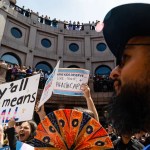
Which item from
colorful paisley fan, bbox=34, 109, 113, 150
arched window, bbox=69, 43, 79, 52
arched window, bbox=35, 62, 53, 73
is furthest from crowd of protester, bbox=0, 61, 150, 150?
arched window, bbox=69, 43, 79, 52

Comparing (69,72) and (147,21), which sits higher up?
(69,72)

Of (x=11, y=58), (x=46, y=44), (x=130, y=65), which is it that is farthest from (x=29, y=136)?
(x=46, y=44)

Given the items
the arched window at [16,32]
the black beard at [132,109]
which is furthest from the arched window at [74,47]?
the black beard at [132,109]

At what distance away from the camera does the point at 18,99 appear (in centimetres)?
470

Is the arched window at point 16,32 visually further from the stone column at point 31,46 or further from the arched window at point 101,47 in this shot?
the arched window at point 101,47

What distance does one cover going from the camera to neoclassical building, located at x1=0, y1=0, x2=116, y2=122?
76.7ft

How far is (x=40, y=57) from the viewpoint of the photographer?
82.2 ft

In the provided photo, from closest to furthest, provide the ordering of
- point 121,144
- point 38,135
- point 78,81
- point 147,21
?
point 147,21 → point 38,135 → point 121,144 → point 78,81

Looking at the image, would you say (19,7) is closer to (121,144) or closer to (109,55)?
(109,55)

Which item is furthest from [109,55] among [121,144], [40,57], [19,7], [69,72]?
[121,144]

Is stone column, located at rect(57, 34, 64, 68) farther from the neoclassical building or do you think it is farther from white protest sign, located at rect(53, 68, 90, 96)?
white protest sign, located at rect(53, 68, 90, 96)

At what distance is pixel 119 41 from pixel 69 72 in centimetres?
464

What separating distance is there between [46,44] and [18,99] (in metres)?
21.8

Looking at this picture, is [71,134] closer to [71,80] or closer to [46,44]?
[71,80]
